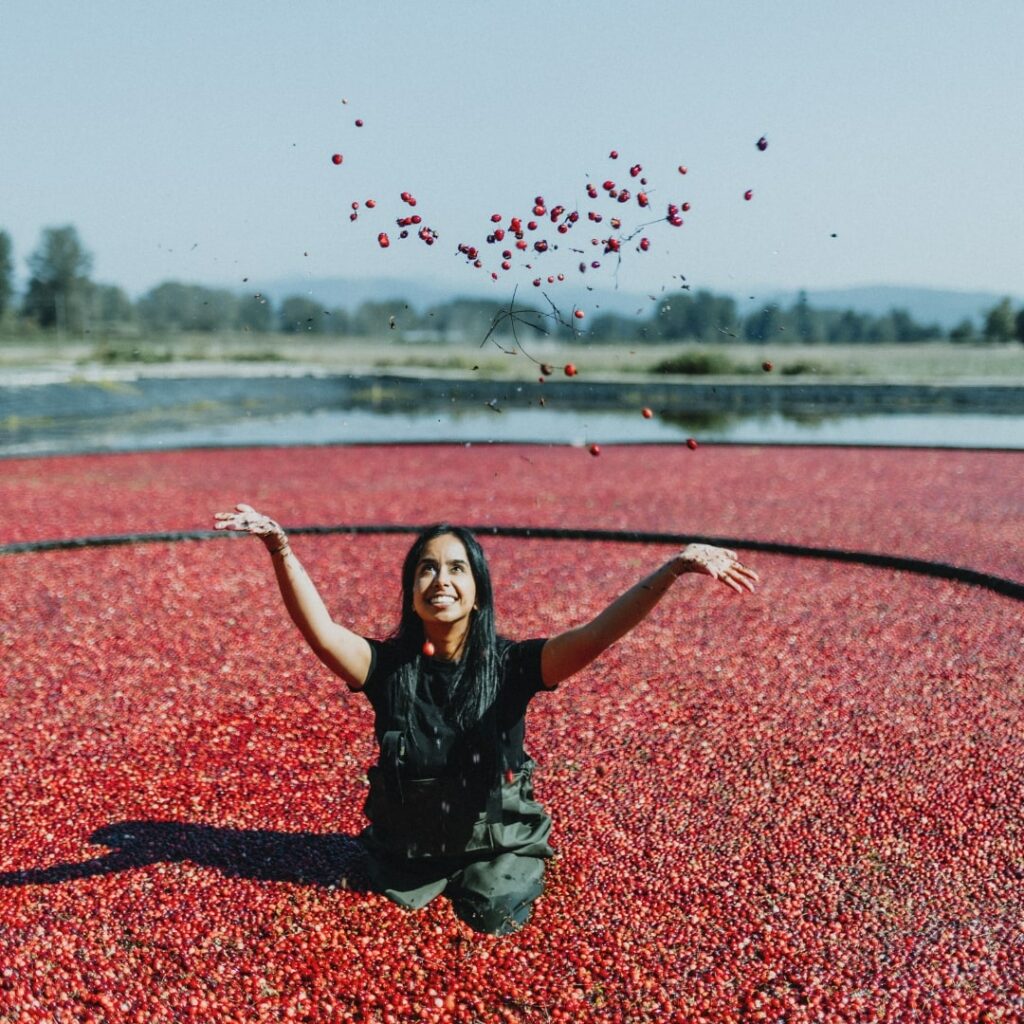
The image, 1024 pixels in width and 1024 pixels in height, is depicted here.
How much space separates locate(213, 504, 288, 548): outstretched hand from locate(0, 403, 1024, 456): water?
58.6 ft

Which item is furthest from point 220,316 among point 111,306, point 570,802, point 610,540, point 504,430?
point 570,802

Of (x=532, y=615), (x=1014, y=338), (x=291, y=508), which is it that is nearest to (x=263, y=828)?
(x=532, y=615)

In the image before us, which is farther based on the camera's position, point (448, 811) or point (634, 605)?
point (448, 811)

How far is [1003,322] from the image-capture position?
7694cm

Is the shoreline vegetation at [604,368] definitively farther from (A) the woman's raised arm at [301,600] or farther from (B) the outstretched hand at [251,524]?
(B) the outstretched hand at [251,524]

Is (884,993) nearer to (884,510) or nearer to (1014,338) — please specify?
(884,510)

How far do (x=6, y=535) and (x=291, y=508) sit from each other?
11.1 ft

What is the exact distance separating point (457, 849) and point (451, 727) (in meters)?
0.44

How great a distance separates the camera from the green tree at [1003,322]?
3004 inches

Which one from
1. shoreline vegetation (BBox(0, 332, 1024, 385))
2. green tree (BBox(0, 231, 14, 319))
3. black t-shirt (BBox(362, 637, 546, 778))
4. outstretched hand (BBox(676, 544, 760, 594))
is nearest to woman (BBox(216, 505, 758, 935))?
black t-shirt (BBox(362, 637, 546, 778))

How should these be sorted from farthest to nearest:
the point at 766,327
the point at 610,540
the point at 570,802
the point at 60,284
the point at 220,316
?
the point at 220,316 < the point at 60,284 < the point at 610,540 < the point at 570,802 < the point at 766,327

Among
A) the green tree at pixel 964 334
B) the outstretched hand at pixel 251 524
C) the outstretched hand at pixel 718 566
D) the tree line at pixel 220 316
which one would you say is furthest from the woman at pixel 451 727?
the green tree at pixel 964 334

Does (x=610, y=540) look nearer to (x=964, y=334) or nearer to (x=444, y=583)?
(x=444, y=583)

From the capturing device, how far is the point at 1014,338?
76.0 meters
